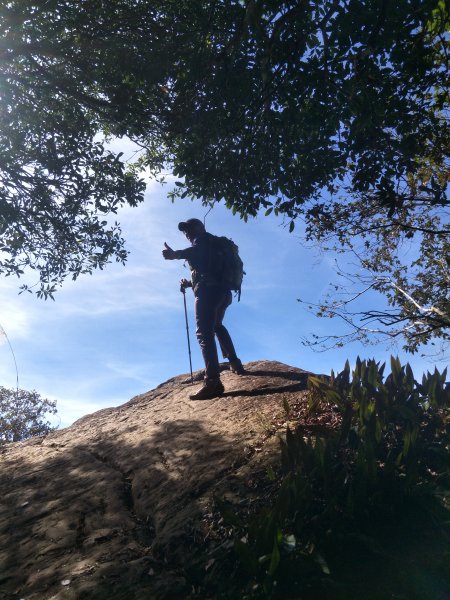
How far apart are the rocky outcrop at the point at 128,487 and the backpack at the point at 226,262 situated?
172 cm

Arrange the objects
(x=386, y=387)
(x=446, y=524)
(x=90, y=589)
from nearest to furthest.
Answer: (x=90, y=589), (x=446, y=524), (x=386, y=387)

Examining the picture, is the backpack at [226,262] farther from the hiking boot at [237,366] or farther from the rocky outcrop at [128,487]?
the rocky outcrop at [128,487]

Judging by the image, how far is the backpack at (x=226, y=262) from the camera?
781 centimetres

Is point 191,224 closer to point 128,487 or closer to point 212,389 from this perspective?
point 212,389

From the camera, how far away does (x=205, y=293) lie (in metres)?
7.70

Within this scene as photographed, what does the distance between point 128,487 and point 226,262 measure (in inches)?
152

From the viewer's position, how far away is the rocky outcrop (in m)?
3.70

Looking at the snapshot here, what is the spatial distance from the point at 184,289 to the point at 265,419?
3.85 m

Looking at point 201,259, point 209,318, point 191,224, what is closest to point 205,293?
point 209,318

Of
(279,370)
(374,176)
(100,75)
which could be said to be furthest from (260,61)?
Result: (279,370)

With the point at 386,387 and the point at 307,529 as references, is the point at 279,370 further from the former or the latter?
the point at 307,529

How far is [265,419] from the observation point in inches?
231

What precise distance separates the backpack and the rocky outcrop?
1.72 metres

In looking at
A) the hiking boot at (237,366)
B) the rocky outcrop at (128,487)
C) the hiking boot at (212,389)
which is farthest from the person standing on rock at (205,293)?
the hiking boot at (237,366)
